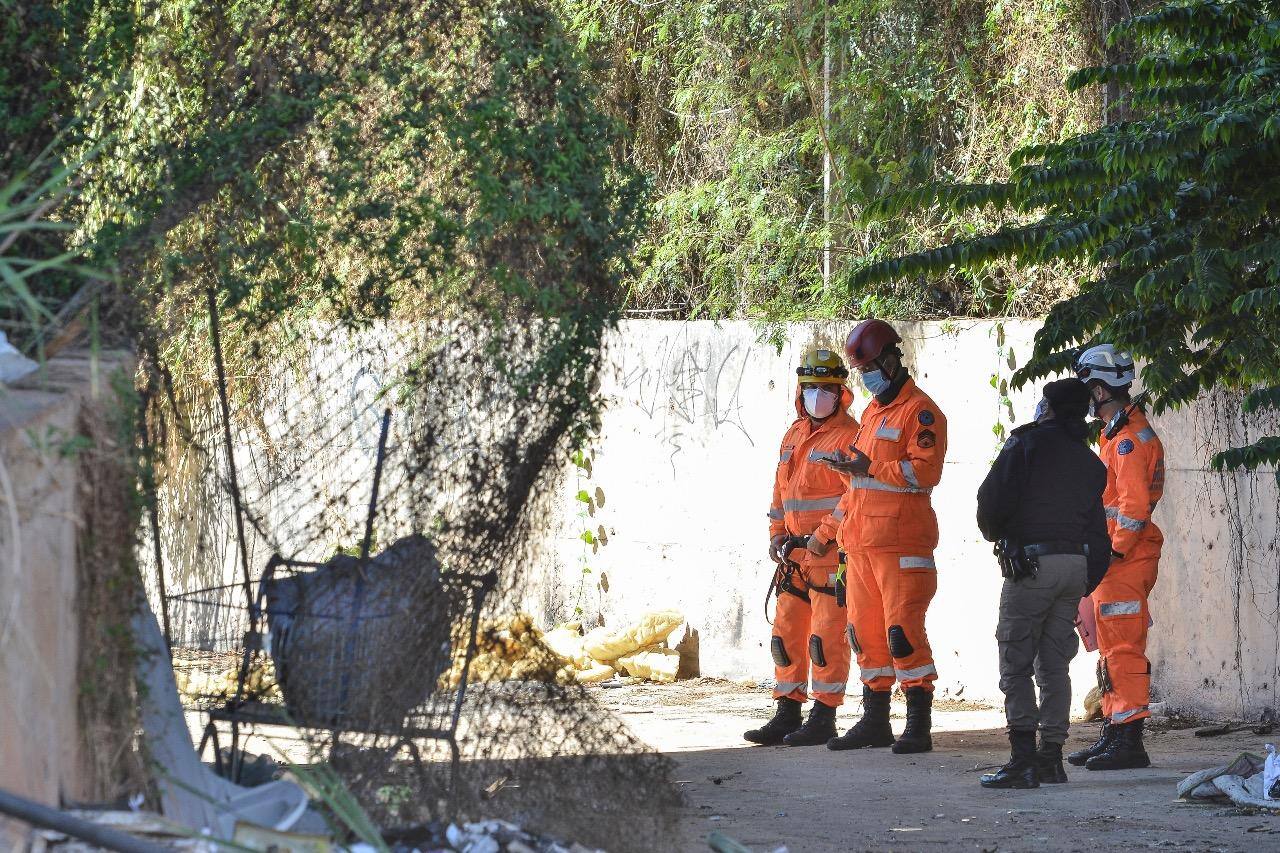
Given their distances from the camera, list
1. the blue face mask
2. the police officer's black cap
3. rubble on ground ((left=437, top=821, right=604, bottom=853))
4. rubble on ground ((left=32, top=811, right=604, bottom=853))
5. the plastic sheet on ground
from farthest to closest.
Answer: the blue face mask → the police officer's black cap → the plastic sheet on ground → rubble on ground ((left=437, top=821, right=604, bottom=853)) → rubble on ground ((left=32, top=811, right=604, bottom=853))

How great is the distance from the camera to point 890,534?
7.90 m

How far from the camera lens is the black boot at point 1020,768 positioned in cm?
707

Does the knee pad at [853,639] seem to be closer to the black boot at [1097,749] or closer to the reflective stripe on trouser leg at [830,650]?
the reflective stripe on trouser leg at [830,650]

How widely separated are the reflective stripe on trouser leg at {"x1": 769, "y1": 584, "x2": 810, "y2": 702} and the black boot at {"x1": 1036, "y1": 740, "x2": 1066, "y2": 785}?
1.74 metres

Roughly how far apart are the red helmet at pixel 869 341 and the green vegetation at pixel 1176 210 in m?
0.99

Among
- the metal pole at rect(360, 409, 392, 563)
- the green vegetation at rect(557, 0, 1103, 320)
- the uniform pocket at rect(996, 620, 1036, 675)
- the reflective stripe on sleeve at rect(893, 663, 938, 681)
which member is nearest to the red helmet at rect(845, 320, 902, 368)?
the reflective stripe on sleeve at rect(893, 663, 938, 681)

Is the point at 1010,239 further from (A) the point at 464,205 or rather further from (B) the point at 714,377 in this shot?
(B) the point at 714,377

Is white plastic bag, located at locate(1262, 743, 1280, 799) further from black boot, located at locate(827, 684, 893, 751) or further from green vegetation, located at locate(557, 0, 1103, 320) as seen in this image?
green vegetation, located at locate(557, 0, 1103, 320)

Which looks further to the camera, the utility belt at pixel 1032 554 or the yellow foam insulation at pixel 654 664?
the yellow foam insulation at pixel 654 664

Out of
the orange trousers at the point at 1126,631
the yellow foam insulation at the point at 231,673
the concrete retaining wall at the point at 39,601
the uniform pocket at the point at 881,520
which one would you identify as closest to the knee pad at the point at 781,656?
the uniform pocket at the point at 881,520

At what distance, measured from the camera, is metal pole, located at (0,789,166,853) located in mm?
3258

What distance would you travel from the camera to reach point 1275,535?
8.42 metres

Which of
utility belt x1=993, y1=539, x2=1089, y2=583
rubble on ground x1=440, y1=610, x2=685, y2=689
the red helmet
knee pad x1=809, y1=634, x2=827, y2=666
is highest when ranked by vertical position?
the red helmet

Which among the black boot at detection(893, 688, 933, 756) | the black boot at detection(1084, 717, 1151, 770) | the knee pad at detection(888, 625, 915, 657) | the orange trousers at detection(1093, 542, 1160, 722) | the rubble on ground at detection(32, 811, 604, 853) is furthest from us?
the black boot at detection(893, 688, 933, 756)
